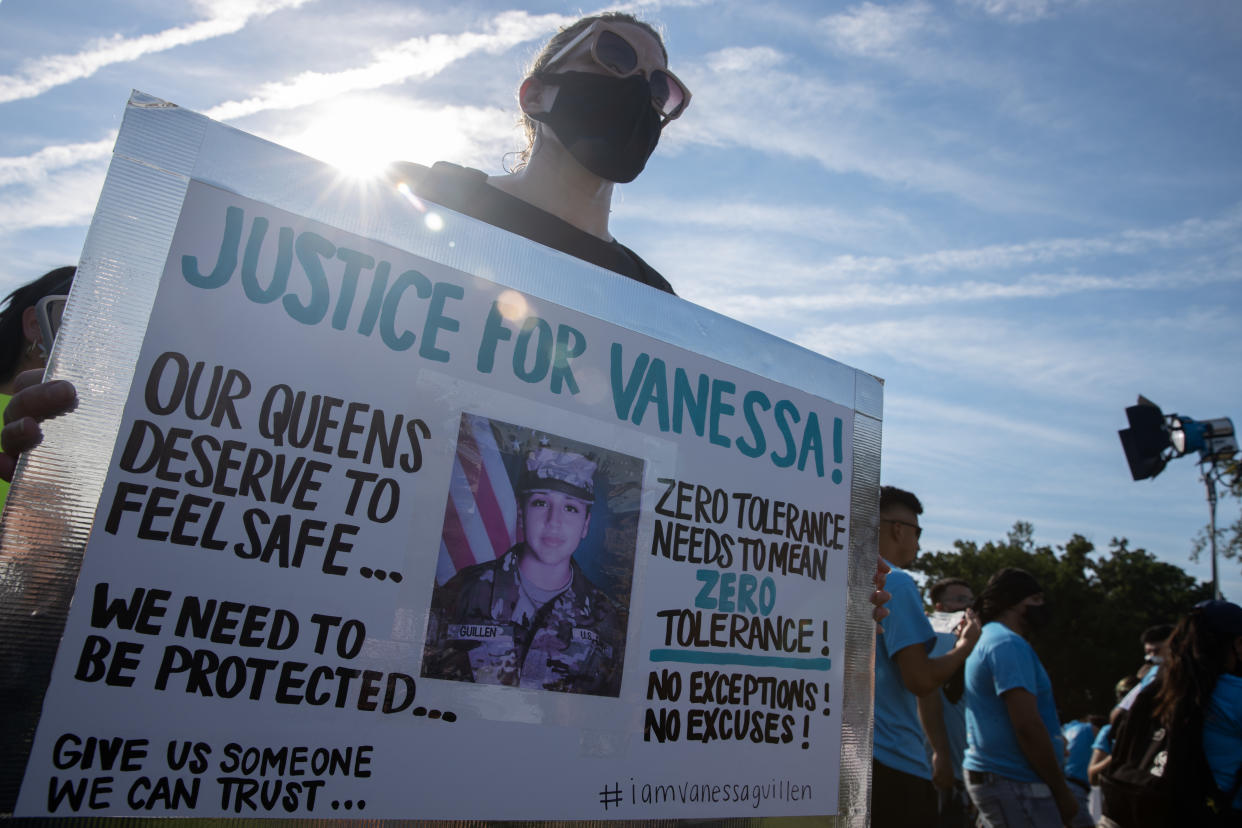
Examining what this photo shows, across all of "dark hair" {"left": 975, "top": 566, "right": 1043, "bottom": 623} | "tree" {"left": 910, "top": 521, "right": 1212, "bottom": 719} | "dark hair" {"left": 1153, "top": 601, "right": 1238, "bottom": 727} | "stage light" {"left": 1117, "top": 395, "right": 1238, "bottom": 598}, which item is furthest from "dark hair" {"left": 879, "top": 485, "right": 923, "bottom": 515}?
"tree" {"left": 910, "top": 521, "right": 1212, "bottom": 719}

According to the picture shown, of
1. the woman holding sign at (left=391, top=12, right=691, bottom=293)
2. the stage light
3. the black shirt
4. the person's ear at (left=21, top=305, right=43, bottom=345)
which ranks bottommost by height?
the person's ear at (left=21, top=305, right=43, bottom=345)

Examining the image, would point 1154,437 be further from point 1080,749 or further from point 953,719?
point 953,719

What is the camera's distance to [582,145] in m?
2.11

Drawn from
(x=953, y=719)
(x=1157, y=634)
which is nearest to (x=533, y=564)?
(x=953, y=719)

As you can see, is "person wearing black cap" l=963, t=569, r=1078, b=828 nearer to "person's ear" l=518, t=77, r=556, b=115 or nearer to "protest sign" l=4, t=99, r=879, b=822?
"protest sign" l=4, t=99, r=879, b=822

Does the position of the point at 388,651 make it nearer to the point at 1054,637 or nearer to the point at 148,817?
the point at 148,817

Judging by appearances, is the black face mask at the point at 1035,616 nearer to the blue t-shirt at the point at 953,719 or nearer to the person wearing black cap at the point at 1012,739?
the person wearing black cap at the point at 1012,739

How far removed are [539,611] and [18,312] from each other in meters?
1.74

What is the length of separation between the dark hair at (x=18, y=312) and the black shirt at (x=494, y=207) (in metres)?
0.92

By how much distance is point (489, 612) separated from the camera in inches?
50.7

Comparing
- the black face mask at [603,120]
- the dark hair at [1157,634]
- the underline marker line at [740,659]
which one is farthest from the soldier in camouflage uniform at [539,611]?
the dark hair at [1157,634]

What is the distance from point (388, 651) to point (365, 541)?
0.15 m

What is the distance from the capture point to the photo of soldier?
4.16ft

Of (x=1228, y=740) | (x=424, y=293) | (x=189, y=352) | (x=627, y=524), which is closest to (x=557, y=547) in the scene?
(x=627, y=524)
